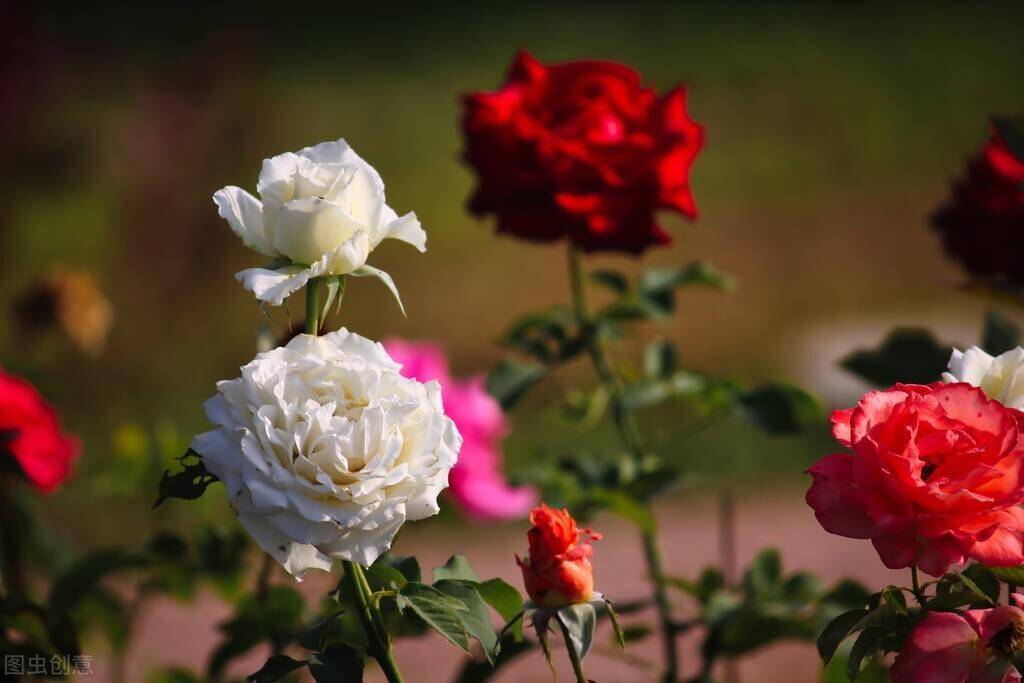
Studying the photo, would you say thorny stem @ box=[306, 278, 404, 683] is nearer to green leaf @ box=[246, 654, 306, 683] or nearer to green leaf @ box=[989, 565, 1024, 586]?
green leaf @ box=[246, 654, 306, 683]

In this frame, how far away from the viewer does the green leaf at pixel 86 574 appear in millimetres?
1045

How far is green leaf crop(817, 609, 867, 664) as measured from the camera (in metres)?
0.71

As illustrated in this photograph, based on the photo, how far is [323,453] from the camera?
0.68 meters

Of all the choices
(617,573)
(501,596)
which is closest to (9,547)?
(501,596)

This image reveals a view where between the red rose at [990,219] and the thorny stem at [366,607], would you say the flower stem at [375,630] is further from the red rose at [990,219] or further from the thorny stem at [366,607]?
the red rose at [990,219]

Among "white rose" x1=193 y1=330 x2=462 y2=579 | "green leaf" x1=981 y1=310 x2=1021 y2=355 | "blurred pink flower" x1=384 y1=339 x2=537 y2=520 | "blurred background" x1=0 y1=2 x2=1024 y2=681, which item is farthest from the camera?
"blurred background" x1=0 y1=2 x2=1024 y2=681

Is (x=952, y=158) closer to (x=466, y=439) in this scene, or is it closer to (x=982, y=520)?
(x=466, y=439)

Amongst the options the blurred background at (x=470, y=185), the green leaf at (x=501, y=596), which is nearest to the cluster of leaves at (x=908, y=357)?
the green leaf at (x=501, y=596)

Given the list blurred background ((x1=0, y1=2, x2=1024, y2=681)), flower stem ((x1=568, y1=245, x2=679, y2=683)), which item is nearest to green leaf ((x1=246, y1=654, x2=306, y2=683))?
flower stem ((x1=568, y1=245, x2=679, y2=683))

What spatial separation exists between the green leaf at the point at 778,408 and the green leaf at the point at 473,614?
1.56 ft

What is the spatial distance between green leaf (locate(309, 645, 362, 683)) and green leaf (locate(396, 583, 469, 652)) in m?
0.04

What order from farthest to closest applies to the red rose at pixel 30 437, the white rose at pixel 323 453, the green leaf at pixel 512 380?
the green leaf at pixel 512 380 → the red rose at pixel 30 437 → the white rose at pixel 323 453

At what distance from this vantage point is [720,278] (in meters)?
1.23

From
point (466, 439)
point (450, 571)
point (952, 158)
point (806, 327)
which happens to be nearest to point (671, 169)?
point (466, 439)
